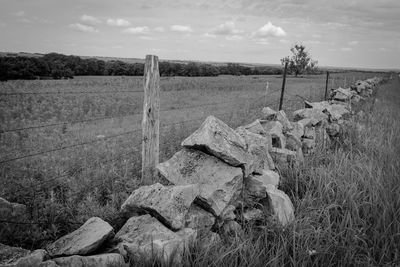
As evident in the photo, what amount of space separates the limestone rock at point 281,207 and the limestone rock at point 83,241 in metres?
1.87

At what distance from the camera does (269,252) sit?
296 centimetres

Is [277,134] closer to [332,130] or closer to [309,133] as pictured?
[309,133]

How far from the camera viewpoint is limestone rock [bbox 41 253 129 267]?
2295mm

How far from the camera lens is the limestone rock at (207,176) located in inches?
132

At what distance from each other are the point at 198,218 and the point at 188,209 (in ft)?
0.66

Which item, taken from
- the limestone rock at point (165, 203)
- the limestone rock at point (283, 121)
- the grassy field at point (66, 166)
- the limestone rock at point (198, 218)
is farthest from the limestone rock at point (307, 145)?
the limestone rock at point (165, 203)

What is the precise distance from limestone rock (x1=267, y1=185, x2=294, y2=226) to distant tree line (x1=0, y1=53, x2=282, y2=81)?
12.3 m

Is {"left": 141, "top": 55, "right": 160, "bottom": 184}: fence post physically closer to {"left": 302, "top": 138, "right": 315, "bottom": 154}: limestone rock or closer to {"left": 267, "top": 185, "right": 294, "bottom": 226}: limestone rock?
{"left": 267, "top": 185, "right": 294, "bottom": 226}: limestone rock

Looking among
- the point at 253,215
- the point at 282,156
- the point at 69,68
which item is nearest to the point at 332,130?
the point at 282,156

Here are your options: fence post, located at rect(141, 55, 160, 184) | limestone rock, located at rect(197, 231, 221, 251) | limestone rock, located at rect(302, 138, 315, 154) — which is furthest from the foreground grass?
fence post, located at rect(141, 55, 160, 184)

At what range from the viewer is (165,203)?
2.97m

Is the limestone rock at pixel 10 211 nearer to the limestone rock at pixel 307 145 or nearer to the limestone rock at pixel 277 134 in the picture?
the limestone rock at pixel 277 134

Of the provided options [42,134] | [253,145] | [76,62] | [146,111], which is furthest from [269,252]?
[76,62]

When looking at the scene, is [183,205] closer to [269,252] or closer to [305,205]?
[269,252]
